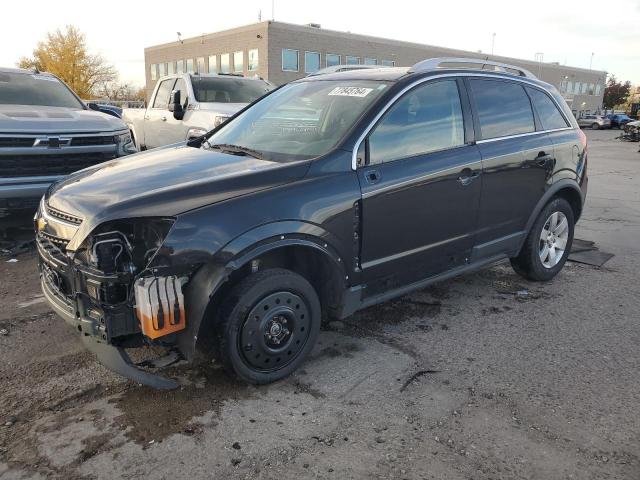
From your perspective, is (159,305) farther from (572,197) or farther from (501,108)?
(572,197)

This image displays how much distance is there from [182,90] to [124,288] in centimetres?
727

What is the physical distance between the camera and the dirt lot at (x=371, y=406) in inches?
99.0

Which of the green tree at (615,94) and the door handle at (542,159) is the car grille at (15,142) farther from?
the green tree at (615,94)

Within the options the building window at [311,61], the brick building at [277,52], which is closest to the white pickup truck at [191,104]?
the brick building at [277,52]

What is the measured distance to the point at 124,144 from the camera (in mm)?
6449

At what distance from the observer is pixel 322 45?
1682 inches

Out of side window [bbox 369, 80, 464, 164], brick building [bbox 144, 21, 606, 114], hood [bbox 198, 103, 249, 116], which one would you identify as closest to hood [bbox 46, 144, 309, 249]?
side window [bbox 369, 80, 464, 164]

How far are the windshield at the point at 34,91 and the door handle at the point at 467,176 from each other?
5757 mm

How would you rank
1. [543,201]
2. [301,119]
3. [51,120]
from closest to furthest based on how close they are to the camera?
[301,119] < [543,201] < [51,120]

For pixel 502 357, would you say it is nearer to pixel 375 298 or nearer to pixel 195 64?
pixel 375 298

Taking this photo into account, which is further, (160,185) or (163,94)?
(163,94)

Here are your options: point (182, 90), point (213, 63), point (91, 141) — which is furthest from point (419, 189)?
point (213, 63)

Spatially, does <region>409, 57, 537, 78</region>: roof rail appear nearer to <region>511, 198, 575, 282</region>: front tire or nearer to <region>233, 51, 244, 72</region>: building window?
<region>511, 198, 575, 282</region>: front tire

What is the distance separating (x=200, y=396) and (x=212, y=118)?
5.97 metres
